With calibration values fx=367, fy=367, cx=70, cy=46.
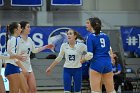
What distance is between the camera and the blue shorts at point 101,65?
253 inches

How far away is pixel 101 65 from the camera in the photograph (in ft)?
21.1

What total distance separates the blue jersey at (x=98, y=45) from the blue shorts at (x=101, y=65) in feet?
0.24

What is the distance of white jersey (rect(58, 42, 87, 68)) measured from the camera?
320 inches

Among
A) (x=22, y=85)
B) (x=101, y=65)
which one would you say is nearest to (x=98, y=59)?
(x=101, y=65)

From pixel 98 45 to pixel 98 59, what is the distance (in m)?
0.25

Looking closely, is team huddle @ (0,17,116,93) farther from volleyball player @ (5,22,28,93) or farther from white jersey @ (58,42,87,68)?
white jersey @ (58,42,87,68)

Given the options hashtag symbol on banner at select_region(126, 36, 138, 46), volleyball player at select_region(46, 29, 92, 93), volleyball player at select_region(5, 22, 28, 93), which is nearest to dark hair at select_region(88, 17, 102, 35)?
volleyball player at select_region(5, 22, 28, 93)

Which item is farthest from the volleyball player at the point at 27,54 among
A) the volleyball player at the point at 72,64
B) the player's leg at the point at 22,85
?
the volleyball player at the point at 72,64

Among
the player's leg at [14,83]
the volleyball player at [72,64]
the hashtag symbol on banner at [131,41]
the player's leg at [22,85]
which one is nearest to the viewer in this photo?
the player's leg at [14,83]

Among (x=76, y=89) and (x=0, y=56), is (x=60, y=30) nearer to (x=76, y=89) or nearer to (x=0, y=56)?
(x=76, y=89)

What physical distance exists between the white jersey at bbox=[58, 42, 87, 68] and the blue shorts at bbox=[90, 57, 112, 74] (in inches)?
64.9

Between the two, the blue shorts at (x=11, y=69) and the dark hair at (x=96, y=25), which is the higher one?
the dark hair at (x=96, y=25)

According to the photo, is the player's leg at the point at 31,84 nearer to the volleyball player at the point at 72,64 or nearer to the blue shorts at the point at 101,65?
the volleyball player at the point at 72,64

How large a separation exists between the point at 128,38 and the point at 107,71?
→ 25.7ft
